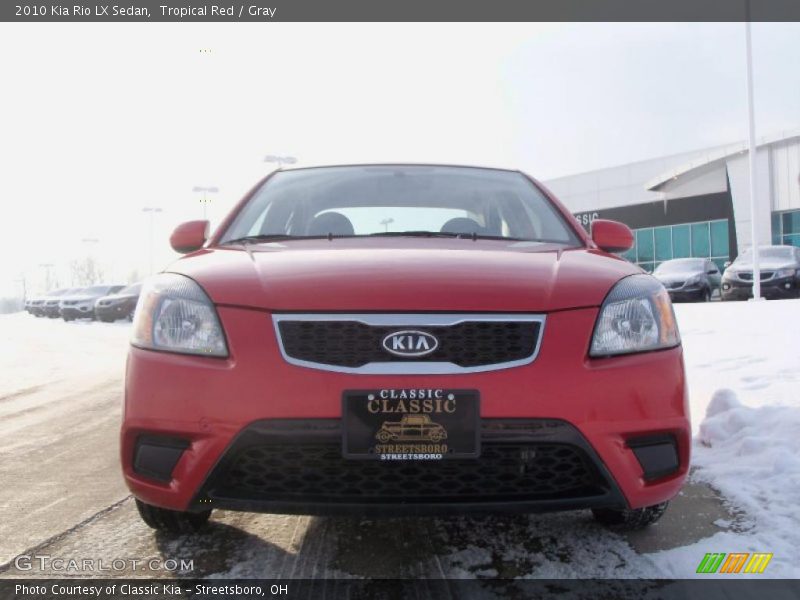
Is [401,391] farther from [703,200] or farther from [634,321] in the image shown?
[703,200]

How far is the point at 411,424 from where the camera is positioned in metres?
1.96

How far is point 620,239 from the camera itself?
314 cm

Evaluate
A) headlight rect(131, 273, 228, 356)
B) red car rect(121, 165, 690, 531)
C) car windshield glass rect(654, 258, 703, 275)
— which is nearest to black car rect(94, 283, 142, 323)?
car windshield glass rect(654, 258, 703, 275)

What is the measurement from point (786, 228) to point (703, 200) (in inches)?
162

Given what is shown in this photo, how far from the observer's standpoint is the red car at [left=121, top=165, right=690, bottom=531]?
1.96m

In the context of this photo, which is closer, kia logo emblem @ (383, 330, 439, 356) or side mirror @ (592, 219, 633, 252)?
kia logo emblem @ (383, 330, 439, 356)

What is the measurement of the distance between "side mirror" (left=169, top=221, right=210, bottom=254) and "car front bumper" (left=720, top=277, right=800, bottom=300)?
652 inches

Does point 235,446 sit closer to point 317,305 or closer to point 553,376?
point 317,305

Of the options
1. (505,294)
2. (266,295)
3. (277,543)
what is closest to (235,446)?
(266,295)

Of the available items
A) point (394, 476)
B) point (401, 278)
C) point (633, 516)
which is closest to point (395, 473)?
point (394, 476)

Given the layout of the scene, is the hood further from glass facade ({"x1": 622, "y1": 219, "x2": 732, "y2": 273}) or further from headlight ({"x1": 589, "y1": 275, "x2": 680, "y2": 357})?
glass facade ({"x1": 622, "y1": 219, "x2": 732, "y2": 273})

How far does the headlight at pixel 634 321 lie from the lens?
7.07 ft

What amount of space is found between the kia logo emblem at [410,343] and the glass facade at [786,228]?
3224cm

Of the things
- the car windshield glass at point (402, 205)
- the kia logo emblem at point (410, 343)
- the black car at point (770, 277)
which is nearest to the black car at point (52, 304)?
the black car at point (770, 277)
